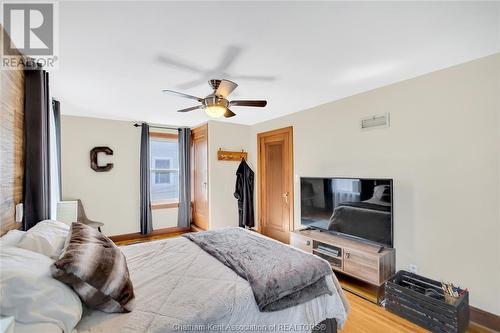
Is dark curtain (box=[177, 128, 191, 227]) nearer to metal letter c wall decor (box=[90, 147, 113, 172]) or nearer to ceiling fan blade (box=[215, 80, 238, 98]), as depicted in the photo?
metal letter c wall decor (box=[90, 147, 113, 172])

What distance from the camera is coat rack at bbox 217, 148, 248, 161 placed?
439 cm

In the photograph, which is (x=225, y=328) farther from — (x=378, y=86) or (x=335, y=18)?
(x=378, y=86)

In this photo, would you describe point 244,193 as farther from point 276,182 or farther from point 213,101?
point 213,101

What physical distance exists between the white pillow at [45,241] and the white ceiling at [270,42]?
4.45 ft

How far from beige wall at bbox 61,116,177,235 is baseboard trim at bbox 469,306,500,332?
4710 mm

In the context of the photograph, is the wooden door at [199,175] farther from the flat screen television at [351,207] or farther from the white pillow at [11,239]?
the white pillow at [11,239]

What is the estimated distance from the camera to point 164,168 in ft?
15.8

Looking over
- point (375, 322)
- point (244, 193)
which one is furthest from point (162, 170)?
point (375, 322)

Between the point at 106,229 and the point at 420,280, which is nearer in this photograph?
the point at 420,280

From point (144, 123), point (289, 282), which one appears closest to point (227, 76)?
point (289, 282)

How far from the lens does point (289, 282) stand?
150 cm

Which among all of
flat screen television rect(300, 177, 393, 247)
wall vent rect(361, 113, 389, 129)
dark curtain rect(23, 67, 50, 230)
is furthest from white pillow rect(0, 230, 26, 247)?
wall vent rect(361, 113, 389, 129)

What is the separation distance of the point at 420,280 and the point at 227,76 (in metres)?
2.82

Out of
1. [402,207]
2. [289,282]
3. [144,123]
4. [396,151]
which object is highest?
[144,123]
